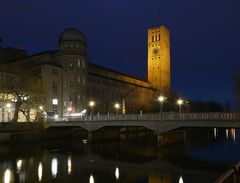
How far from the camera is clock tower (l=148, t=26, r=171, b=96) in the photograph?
129 meters

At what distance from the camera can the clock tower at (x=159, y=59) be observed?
129m

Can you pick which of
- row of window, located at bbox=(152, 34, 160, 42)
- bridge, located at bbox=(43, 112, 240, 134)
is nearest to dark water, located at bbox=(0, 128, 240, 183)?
bridge, located at bbox=(43, 112, 240, 134)

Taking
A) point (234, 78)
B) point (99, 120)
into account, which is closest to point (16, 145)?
point (99, 120)

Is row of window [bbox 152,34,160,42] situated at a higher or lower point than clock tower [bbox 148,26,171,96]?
higher

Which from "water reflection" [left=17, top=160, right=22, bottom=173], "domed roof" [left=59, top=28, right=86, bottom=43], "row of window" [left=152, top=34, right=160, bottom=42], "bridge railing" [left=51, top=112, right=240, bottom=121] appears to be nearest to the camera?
"water reflection" [left=17, top=160, right=22, bottom=173]

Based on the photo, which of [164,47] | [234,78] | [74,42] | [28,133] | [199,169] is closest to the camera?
[199,169]

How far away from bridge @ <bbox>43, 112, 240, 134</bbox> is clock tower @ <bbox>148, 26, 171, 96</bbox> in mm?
74613

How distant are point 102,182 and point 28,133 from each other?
3358cm

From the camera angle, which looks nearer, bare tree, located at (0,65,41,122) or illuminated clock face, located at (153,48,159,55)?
bare tree, located at (0,65,41,122)

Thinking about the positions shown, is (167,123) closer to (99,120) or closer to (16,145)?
(99,120)

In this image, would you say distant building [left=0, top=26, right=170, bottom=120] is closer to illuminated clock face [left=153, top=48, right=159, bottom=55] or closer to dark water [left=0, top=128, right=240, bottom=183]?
illuminated clock face [left=153, top=48, right=159, bottom=55]

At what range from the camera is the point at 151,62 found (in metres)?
133

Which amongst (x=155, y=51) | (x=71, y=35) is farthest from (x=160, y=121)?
(x=155, y=51)

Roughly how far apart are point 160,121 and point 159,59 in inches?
3364
